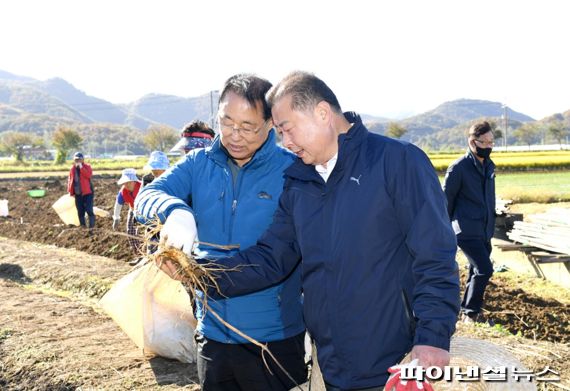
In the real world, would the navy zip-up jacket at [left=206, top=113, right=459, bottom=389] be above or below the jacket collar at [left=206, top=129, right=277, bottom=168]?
below

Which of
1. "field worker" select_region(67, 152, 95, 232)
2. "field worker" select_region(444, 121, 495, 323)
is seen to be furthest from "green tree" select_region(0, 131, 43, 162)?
"field worker" select_region(444, 121, 495, 323)

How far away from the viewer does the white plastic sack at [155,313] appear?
409cm

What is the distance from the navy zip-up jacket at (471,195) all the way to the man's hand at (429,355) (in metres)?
4.01

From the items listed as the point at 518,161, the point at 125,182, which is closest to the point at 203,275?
the point at 125,182

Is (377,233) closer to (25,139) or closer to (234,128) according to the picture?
(234,128)

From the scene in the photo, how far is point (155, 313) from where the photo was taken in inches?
164

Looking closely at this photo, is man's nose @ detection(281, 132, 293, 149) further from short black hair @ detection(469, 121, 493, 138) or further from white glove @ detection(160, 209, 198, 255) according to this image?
short black hair @ detection(469, 121, 493, 138)

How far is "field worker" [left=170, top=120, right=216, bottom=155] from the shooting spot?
162 inches

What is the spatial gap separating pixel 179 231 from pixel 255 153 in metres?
0.50

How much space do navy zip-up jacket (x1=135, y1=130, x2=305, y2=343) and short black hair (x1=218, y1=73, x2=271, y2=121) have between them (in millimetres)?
180

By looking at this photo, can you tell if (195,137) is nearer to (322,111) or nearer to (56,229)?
(322,111)

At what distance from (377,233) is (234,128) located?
806mm

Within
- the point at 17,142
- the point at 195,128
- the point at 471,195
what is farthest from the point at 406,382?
the point at 17,142

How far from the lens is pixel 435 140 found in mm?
174500
